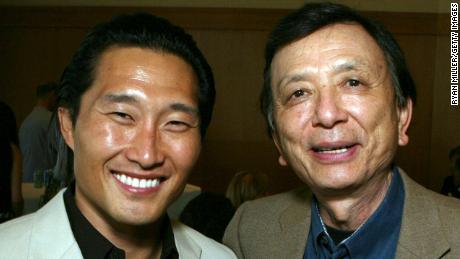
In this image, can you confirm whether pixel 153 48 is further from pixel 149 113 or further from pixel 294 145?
pixel 294 145

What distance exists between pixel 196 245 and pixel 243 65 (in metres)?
6.06

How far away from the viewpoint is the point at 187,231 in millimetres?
1991

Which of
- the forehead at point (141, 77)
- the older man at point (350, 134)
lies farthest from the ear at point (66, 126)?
the older man at point (350, 134)

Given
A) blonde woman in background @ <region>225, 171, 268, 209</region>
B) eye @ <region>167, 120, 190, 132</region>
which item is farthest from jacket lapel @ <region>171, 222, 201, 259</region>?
blonde woman in background @ <region>225, 171, 268, 209</region>

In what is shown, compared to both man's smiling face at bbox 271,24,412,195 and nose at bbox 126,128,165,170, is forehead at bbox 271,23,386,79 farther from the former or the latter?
nose at bbox 126,128,165,170

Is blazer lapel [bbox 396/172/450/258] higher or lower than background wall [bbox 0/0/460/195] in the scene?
higher

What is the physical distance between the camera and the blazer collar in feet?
6.56

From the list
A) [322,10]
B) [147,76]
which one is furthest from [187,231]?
[322,10]

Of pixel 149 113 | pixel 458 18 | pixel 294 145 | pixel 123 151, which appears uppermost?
pixel 149 113

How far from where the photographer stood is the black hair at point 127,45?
5.50 feet

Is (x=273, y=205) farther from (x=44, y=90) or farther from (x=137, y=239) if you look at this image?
(x=44, y=90)

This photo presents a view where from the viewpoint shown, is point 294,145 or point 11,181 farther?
point 11,181

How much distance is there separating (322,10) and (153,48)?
628 mm

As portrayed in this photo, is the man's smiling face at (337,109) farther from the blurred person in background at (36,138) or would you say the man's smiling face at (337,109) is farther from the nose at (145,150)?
the blurred person in background at (36,138)
